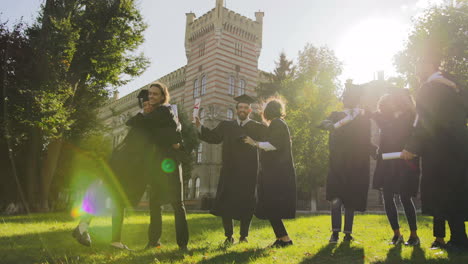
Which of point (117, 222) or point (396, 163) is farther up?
point (396, 163)

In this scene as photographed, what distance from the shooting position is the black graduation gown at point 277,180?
206 inches

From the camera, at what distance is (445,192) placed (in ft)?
14.6

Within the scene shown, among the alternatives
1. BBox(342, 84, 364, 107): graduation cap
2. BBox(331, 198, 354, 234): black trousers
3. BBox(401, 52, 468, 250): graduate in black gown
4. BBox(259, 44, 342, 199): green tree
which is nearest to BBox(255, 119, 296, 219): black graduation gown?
BBox(331, 198, 354, 234): black trousers

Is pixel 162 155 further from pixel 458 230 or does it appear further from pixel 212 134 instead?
pixel 458 230

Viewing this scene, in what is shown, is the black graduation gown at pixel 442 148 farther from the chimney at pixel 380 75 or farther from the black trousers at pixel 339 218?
the chimney at pixel 380 75

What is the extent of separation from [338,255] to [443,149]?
6.41ft

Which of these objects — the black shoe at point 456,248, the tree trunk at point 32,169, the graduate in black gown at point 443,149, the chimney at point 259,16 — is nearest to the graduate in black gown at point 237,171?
the graduate in black gown at point 443,149

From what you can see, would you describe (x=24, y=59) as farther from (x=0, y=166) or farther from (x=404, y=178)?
(x=404, y=178)

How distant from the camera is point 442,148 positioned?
180 inches

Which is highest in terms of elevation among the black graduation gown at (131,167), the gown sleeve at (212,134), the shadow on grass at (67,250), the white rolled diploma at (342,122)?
the white rolled diploma at (342,122)

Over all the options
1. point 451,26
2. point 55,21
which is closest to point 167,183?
point 55,21

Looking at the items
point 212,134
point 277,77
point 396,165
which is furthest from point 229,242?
point 277,77

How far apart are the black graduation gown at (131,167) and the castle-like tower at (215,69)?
92.9 ft

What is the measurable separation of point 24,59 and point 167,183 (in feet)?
41.5
